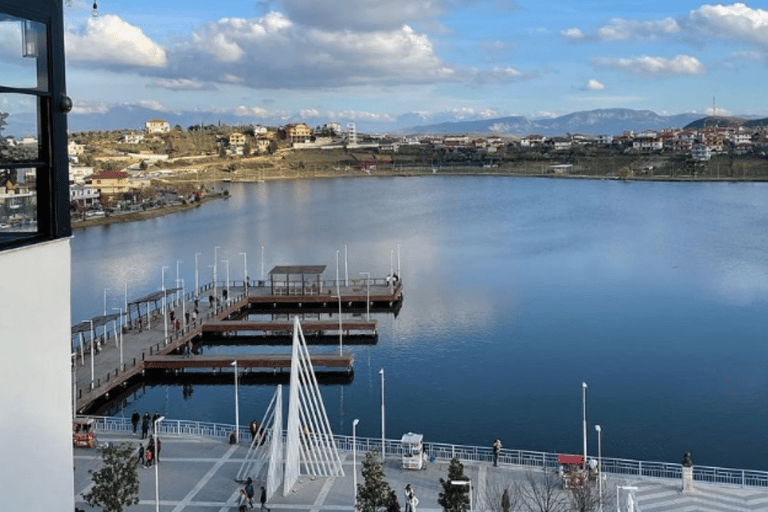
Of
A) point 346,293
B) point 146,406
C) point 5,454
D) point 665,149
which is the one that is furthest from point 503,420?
point 665,149

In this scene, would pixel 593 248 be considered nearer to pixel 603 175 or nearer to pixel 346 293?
pixel 346 293

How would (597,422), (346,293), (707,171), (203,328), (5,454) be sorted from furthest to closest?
(707,171) < (346,293) < (203,328) < (597,422) < (5,454)

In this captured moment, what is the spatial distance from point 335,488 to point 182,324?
1661cm

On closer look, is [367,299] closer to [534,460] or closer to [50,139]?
[534,460]

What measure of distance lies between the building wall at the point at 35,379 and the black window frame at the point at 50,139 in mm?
61

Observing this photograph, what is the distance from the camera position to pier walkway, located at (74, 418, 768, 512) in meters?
12.3

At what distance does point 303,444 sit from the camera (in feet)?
46.0

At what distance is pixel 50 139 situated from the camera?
267 centimetres

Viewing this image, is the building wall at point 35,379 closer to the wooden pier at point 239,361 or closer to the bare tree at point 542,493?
the bare tree at point 542,493

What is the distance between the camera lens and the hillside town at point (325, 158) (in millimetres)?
93000

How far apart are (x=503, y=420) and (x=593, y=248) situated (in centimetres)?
2995

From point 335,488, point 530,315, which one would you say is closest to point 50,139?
point 335,488

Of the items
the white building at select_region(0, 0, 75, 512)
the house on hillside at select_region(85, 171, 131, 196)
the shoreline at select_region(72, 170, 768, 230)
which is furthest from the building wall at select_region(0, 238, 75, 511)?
the house on hillside at select_region(85, 171, 131, 196)

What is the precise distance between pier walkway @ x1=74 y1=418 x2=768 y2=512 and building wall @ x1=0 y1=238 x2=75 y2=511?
9.97 metres
